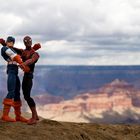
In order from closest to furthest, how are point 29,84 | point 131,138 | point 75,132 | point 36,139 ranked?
point 36,139
point 29,84
point 75,132
point 131,138

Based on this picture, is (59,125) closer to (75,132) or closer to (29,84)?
(75,132)

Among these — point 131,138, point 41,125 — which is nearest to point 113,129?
point 131,138

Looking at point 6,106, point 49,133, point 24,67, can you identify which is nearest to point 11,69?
point 24,67

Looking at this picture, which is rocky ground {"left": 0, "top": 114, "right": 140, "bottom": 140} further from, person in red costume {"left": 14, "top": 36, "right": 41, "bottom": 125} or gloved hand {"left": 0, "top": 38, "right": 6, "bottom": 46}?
gloved hand {"left": 0, "top": 38, "right": 6, "bottom": 46}

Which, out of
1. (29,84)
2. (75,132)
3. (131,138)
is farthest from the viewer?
(131,138)

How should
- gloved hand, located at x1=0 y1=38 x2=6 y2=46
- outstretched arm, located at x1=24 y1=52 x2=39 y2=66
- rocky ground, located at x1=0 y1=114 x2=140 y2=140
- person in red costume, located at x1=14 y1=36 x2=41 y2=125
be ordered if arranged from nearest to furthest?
rocky ground, located at x1=0 y1=114 x2=140 y2=140
outstretched arm, located at x1=24 y1=52 x2=39 y2=66
person in red costume, located at x1=14 y1=36 x2=41 y2=125
gloved hand, located at x1=0 y1=38 x2=6 y2=46

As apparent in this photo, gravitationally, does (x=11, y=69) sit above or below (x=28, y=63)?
below

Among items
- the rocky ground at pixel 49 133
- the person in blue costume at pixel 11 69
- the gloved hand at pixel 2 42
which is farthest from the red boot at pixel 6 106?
the gloved hand at pixel 2 42

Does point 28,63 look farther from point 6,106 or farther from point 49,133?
point 49,133

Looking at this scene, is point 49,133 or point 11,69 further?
point 49,133

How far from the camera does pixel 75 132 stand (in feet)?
58.3

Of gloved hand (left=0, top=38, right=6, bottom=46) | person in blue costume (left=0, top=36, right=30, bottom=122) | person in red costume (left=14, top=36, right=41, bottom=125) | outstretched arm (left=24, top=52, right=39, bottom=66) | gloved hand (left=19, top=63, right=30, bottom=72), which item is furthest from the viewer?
gloved hand (left=0, top=38, right=6, bottom=46)

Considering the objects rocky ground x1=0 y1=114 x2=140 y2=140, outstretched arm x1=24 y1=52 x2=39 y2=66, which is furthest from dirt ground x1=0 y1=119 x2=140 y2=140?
outstretched arm x1=24 y1=52 x2=39 y2=66

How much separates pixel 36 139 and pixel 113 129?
6.74 metres
